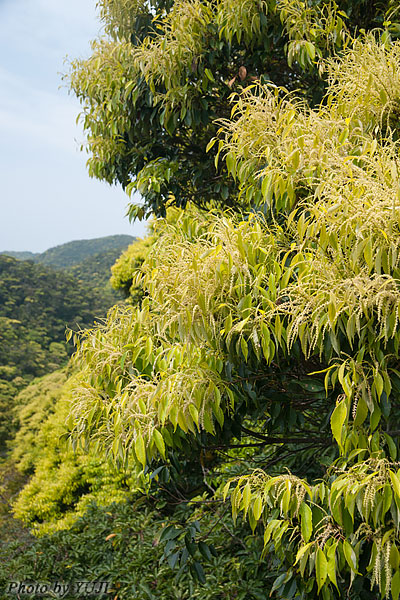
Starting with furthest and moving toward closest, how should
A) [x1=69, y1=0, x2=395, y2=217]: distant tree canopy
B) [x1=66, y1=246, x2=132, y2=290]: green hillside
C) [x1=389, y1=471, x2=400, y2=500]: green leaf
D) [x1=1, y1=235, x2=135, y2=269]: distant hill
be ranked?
[x1=1, y1=235, x2=135, y2=269]: distant hill < [x1=66, y1=246, x2=132, y2=290]: green hillside < [x1=69, y1=0, x2=395, y2=217]: distant tree canopy < [x1=389, y1=471, x2=400, y2=500]: green leaf

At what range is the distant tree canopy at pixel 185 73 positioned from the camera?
255 centimetres

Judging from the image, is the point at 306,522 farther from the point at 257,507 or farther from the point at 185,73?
the point at 185,73

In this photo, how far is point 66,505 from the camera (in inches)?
271

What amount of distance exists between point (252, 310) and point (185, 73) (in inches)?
69.6

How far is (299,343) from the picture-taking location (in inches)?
68.6

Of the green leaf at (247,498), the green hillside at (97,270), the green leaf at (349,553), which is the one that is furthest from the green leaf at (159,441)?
the green hillside at (97,270)

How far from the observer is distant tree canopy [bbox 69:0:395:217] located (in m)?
2.55

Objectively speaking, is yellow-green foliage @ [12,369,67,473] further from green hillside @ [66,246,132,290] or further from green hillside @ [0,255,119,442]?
green hillside @ [66,246,132,290]

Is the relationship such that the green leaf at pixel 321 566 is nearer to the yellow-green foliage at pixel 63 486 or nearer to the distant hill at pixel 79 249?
the yellow-green foliage at pixel 63 486

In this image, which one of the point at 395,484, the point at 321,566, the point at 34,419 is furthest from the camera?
the point at 34,419

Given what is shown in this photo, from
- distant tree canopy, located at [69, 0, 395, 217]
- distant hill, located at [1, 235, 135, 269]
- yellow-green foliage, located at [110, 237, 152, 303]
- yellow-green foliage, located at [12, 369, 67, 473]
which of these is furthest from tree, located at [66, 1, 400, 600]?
distant hill, located at [1, 235, 135, 269]

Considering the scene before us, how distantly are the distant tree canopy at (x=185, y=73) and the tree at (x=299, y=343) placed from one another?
0.62m

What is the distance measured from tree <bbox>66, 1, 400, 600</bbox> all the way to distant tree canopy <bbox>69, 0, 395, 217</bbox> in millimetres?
623

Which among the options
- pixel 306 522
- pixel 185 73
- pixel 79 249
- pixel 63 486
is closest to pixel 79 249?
pixel 79 249
